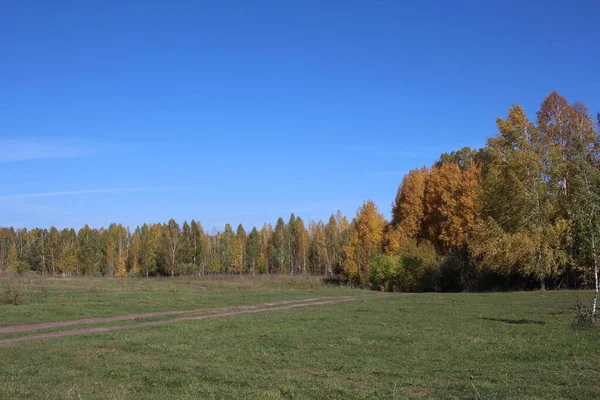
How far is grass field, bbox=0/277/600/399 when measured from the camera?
10219 millimetres

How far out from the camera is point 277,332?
1981cm

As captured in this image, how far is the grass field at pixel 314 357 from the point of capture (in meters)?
10.2

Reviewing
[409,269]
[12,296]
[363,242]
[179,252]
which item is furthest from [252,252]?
[12,296]

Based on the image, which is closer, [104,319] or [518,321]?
[518,321]

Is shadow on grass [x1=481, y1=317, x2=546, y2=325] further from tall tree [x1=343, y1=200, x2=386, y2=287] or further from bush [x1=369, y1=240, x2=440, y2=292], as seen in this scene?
tall tree [x1=343, y1=200, x2=386, y2=287]

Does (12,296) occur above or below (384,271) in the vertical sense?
above

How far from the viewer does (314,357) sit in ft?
47.6

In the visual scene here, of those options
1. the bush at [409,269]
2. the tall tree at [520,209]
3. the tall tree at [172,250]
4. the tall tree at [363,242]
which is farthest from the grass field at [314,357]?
the tall tree at [172,250]

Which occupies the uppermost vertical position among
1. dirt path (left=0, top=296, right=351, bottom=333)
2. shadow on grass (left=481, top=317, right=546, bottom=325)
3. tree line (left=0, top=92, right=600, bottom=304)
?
tree line (left=0, top=92, right=600, bottom=304)

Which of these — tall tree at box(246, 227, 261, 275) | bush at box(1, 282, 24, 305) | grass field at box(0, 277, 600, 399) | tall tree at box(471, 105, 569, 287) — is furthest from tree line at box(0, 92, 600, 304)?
bush at box(1, 282, 24, 305)

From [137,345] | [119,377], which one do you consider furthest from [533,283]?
[119,377]

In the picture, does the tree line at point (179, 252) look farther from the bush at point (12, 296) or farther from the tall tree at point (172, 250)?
the bush at point (12, 296)

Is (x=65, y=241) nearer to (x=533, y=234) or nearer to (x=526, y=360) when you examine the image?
(x=533, y=234)

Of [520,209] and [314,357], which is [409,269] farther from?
[314,357]
